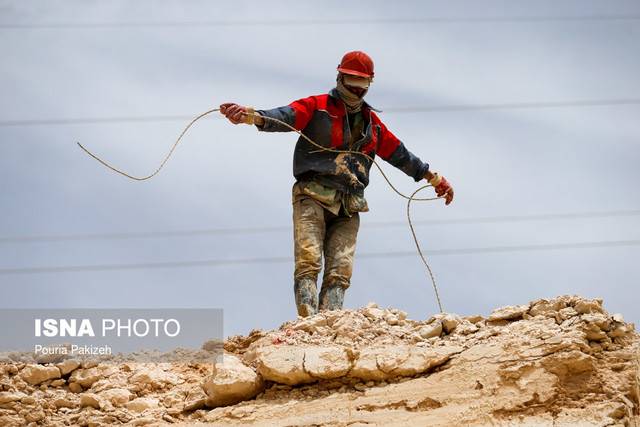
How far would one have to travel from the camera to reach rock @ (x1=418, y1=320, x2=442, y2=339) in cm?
862

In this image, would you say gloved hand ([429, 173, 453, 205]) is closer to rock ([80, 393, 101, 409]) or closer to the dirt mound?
the dirt mound

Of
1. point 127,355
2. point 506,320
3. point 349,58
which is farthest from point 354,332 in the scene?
point 349,58

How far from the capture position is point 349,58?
1015cm

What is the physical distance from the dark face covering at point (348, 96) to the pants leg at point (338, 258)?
989 mm

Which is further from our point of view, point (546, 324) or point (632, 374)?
point (546, 324)

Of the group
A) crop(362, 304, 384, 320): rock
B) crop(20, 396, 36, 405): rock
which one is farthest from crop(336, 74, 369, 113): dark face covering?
crop(20, 396, 36, 405): rock

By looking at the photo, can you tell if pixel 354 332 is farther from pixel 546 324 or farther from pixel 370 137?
pixel 370 137

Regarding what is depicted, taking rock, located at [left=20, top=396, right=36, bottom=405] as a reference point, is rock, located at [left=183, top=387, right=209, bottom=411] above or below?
below

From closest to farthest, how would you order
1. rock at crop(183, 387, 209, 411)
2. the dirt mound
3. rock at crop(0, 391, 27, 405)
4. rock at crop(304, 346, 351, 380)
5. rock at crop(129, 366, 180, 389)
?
1. the dirt mound
2. rock at crop(304, 346, 351, 380)
3. rock at crop(183, 387, 209, 411)
4. rock at crop(0, 391, 27, 405)
5. rock at crop(129, 366, 180, 389)

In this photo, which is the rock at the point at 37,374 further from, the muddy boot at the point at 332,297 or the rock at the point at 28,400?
the muddy boot at the point at 332,297

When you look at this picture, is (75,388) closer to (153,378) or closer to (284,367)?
(153,378)

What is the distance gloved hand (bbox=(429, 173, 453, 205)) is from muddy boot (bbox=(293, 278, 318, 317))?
Result: 5.95ft

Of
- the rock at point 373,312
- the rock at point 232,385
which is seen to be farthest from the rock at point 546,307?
the rock at point 232,385

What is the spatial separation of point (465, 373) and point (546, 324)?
0.77 meters
